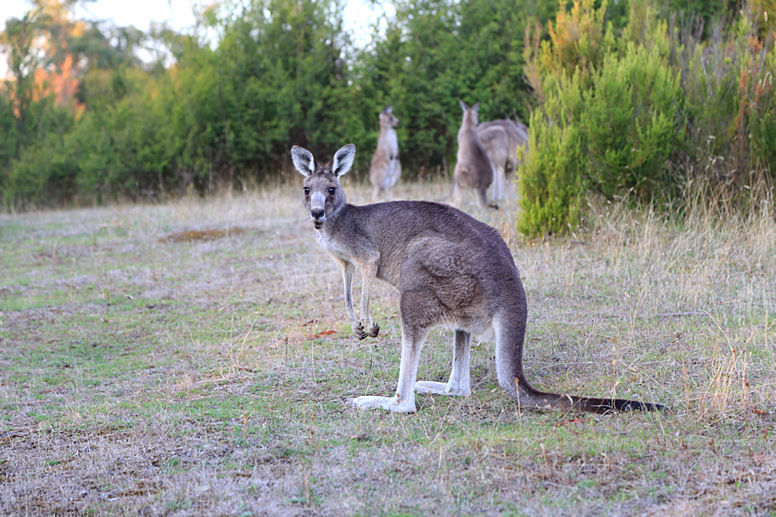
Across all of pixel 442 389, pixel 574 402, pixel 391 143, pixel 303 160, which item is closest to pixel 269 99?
pixel 391 143

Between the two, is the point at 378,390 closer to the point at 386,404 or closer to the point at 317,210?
the point at 386,404

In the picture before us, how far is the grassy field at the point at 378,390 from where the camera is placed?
301cm

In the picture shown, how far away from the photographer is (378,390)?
4387mm

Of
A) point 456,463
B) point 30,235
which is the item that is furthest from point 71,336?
point 30,235

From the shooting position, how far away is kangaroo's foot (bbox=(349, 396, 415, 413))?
3.90 meters

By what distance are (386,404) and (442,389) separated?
0.44 m

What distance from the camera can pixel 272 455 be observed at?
346 cm

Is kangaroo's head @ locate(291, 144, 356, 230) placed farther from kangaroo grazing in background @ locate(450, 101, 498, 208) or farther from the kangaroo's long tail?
kangaroo grazing in background @ locate(450, 101, 498, 208)

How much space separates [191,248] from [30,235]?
12.4 feet

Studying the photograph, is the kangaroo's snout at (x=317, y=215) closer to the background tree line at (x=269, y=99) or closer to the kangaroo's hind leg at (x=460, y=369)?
the kangaroo's hind leg at (x=460, y=369)

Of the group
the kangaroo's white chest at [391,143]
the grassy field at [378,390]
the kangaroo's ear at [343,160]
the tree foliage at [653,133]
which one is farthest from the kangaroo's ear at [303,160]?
the kangaroo's white chest at [391,143]

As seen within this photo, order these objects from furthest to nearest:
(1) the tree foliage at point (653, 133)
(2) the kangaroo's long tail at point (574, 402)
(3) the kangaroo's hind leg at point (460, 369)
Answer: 1. (1) the tree foliage at point (653, 133)
2. (3) the kangaroo's hind leg at point (460, 369)
3. (2) the kangaroo's long tail at point (574, 402)

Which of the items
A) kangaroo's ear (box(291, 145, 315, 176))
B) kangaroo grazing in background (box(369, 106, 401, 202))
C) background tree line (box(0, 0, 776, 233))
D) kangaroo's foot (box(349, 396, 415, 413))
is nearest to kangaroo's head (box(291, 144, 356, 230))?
kangaroo's ear (box(291, 145, 315, 176))

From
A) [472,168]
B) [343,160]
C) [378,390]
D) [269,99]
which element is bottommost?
[378,390]
